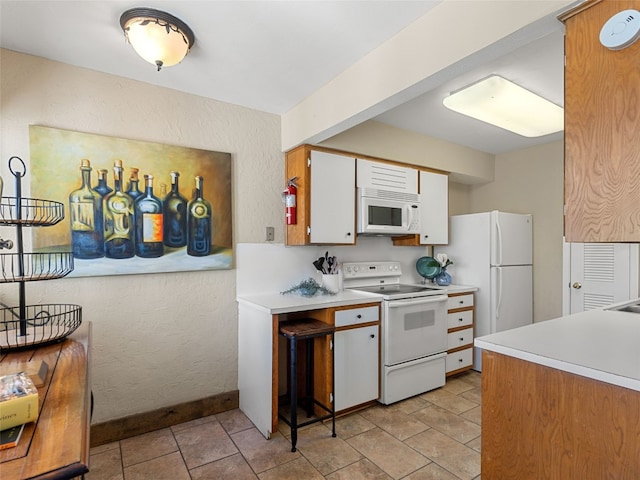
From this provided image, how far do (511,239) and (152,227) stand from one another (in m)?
3.39

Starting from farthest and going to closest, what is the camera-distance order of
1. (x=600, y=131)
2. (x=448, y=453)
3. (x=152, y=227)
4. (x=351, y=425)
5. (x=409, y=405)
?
(x=409, y=405), (x=351, y=425), (x=152, y=227), (x=448, y=453), (x=600, y=131)

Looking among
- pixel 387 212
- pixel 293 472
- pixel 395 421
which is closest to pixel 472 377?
pixel 395 421

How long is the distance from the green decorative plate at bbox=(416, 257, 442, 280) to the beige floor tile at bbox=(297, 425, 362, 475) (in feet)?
6.39

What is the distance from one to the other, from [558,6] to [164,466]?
286cm

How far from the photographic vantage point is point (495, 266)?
345 cm

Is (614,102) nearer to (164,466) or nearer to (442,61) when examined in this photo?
(442,61)

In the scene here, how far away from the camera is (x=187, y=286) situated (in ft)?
8.18

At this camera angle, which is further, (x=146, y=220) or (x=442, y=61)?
(x=146, y=220)

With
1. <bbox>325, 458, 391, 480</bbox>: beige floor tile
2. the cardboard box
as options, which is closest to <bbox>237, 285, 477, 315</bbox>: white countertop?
<bbox>325, 458, 391, 480</bbox>: beige floor tile

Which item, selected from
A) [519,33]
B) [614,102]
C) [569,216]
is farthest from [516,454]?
[519,33]

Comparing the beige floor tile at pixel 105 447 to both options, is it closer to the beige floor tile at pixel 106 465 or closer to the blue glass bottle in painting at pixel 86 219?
the beige floor tile at pixel 106 465

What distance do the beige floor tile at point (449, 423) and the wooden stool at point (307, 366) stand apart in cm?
73

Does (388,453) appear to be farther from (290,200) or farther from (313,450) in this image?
(290,200)

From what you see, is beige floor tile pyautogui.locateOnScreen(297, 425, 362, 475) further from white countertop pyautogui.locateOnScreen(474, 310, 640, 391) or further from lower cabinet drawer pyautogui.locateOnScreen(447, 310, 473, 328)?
lower cabinet drawer pyautogui.locateOnScreen(447, 310, 473, 328)
